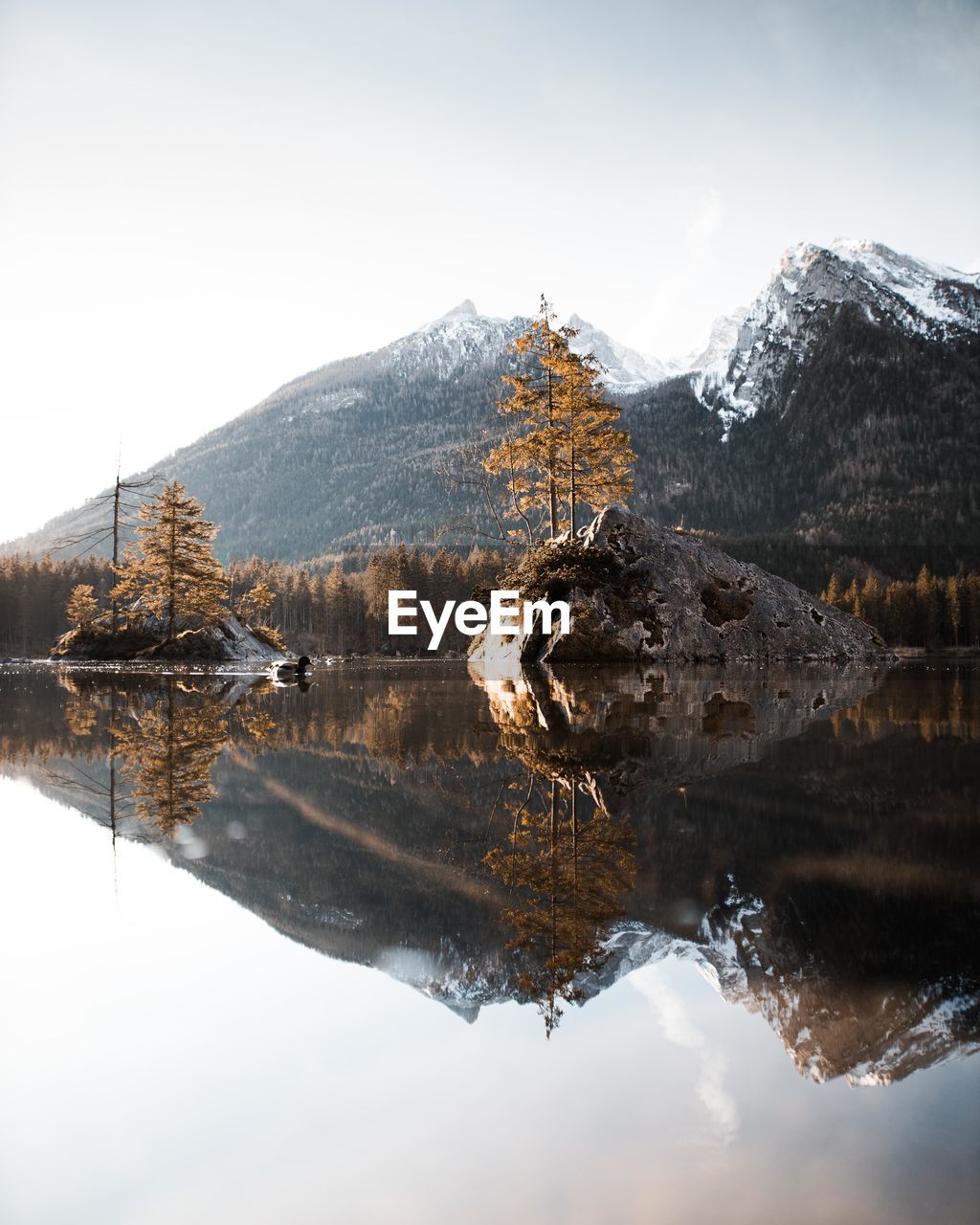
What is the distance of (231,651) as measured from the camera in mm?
29750

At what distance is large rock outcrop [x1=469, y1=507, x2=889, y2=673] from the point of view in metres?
20.4

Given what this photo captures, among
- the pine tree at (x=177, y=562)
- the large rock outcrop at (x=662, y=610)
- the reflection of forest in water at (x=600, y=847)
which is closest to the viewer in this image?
the reflection of forest in water at (x=600, y=847)

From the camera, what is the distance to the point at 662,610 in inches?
847

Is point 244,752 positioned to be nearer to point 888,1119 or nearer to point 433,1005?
point 433,1005

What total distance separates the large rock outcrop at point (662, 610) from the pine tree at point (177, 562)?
11437mm

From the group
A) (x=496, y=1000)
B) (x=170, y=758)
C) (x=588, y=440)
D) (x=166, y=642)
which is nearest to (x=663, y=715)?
(x=170, y=758)

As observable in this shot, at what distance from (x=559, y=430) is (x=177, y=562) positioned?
1520cm

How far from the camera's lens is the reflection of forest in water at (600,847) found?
2162 mm

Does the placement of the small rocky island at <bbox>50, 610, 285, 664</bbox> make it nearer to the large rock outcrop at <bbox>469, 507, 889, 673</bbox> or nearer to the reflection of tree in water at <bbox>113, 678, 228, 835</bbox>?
the large rock outcrop at <bbox>469, 507, 889, 673</bbox>

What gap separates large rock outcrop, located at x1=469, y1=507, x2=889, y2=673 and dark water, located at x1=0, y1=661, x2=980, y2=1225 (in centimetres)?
1551

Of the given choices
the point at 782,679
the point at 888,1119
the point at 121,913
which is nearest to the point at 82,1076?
the point at 121,913

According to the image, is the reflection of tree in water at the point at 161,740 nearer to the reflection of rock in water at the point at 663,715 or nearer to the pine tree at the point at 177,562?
the reflection of rock in water at the point at 663,715

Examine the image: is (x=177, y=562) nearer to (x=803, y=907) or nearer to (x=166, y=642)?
(x=166, y=642)

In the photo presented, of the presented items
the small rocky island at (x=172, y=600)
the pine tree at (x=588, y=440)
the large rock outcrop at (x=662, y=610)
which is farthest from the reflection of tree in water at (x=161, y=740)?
the small rocky island at (x=172, y=600)
